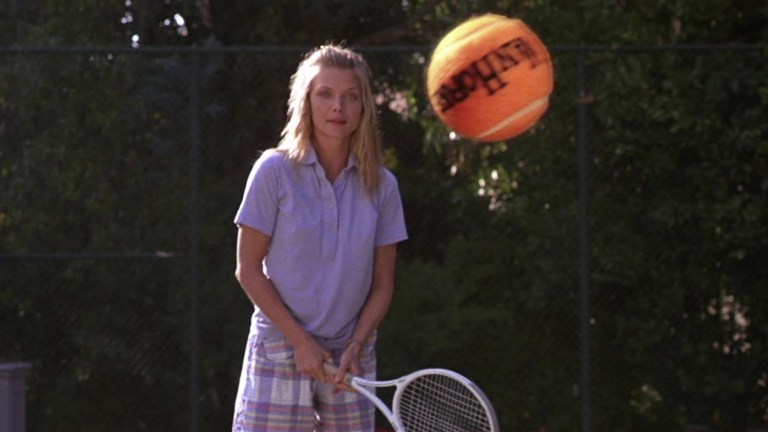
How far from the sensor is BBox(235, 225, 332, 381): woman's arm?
352 cm

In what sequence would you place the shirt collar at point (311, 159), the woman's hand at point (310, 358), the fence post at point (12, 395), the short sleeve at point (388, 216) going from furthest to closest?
the fence post at point (12, 395) < the short sleeve at point (388, 216) < the shirt collar at point (311, 159) < the woman's hand at point (310, 358)

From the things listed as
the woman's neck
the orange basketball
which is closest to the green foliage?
the orange basketball

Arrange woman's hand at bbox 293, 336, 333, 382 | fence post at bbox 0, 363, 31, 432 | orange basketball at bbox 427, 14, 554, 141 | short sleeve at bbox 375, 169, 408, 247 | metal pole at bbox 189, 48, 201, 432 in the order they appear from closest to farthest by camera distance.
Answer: woman's hand at bbox 293, 336, 333, 382 < short sleeve at bbox 375, 169, 408, 247 < orange basketball at bbox 427, 14, 554, 141 < fence post at bbox 0, 363, 31, 432 < metal pole at bbox 189, 48, 201, 432

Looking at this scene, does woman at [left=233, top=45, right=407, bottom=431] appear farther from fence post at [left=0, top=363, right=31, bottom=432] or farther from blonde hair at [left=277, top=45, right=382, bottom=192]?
fence post at [left=0, top=363, right=31, bottom=432]

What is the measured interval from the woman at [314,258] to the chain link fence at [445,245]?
2814mm

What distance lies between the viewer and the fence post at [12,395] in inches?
238

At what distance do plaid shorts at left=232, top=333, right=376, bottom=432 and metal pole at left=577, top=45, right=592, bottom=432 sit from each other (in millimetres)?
2982

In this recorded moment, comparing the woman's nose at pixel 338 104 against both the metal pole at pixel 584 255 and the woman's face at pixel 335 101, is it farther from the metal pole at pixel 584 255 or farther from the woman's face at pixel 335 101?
the metal pole at pixel 584 255

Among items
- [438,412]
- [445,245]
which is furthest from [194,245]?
[438,412]

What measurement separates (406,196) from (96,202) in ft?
4.85

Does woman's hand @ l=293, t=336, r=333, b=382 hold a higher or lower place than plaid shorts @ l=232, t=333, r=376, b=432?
higher

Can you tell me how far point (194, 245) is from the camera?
6449mm

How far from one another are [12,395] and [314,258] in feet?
9.78

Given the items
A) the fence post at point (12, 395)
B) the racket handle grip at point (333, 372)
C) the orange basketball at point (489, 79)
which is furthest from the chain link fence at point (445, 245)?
the racket handle grip at point (333, 372)
